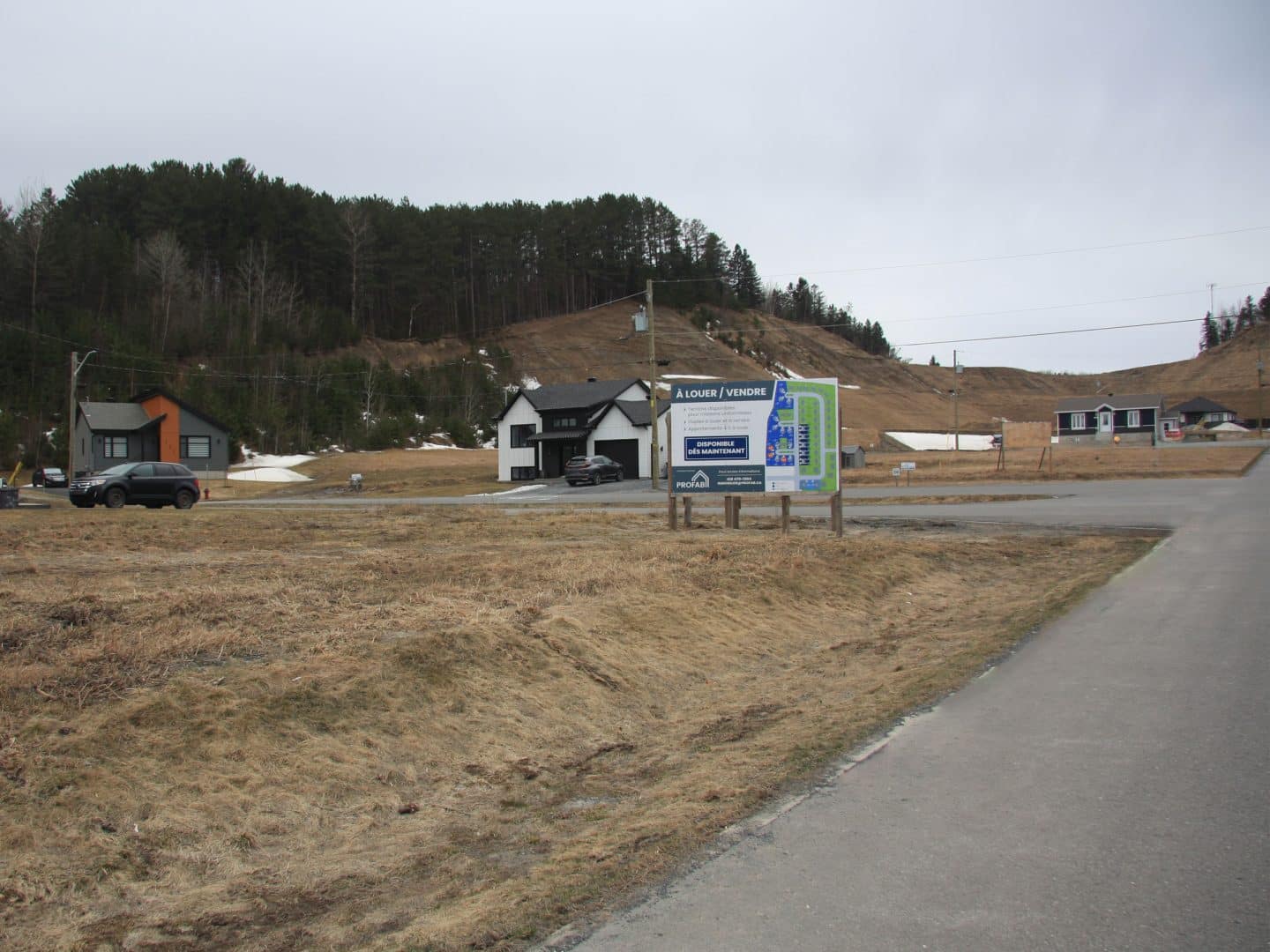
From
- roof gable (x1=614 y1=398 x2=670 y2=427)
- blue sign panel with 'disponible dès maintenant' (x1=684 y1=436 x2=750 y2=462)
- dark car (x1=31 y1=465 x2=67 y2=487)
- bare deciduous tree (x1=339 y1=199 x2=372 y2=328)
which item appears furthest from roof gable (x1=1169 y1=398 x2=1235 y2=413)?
dark car (x1=31 y1=465 x2=67 y2=487)

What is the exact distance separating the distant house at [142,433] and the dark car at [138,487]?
37053mm

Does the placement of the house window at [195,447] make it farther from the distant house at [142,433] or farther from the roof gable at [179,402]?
the roof gable at [179,402]

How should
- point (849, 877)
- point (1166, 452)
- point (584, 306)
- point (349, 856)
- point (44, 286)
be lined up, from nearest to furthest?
point (849, 877) → point (349, 856) → point (1166, 452) → point (44, 286) → point (584, 306)

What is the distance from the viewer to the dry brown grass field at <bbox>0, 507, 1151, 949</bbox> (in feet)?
14.8

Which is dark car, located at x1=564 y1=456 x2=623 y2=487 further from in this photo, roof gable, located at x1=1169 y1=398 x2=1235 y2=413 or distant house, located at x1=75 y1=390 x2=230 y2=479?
roof gable, located at x1=1169 y1=398 x2=1235 y2=413

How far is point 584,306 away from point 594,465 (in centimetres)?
8628

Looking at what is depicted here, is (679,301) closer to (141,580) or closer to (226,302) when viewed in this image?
(226,302)

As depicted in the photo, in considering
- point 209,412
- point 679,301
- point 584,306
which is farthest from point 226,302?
point 679,301

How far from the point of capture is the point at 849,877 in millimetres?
4367

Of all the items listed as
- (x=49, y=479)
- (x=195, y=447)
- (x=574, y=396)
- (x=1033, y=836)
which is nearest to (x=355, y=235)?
(x=195, y=447)

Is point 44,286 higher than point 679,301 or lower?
lower

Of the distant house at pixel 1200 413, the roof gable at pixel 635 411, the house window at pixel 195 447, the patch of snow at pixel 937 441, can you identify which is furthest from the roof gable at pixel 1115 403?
the house window at pixel 195 447

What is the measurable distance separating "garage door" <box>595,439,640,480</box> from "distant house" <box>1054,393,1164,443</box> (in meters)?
62.4

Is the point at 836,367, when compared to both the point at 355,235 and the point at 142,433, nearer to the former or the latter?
the point at 355,235
